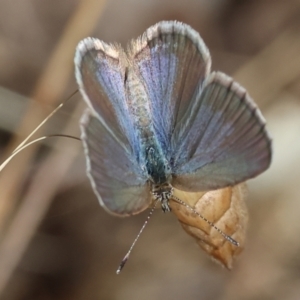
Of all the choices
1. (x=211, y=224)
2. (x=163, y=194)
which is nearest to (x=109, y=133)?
(x=163, y=194)

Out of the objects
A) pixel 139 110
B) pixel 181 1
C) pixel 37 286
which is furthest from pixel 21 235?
pixel 181 1

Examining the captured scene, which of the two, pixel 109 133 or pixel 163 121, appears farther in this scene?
pixel 163 121

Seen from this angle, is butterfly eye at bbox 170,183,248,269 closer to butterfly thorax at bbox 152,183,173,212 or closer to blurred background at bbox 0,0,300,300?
butterfly thorax at bbox 152,183,173,212

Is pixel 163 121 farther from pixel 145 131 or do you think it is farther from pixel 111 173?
pixel 111 173

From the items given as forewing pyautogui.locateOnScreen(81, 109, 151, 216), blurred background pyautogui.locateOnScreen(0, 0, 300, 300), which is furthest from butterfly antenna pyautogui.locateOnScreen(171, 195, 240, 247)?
blurred background pyautogui.locateOnScreen(0, 0, 300, 300)

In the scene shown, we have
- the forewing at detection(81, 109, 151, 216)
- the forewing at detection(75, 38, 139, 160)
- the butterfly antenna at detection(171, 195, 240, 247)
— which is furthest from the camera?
the butterfly antenna at detection(171, 195, 240, 247)
